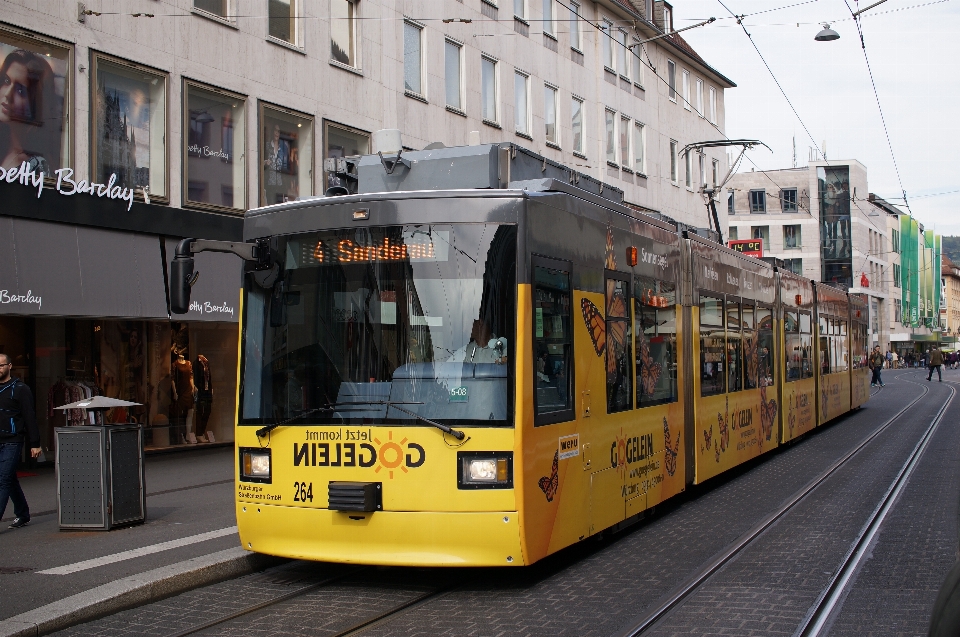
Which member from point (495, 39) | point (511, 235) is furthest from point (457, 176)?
point (495, 39)

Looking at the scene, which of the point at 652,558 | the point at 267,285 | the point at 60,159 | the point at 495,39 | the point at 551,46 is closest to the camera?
the point at 267,285

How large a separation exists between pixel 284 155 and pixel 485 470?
14.0 m

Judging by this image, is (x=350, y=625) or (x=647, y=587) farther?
(x=647, y=587)

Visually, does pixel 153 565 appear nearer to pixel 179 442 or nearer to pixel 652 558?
pixel 652 558

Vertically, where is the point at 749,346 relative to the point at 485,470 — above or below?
above

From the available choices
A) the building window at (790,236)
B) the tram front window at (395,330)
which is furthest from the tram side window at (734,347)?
the building window at (790,236)

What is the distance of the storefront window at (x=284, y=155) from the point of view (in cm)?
1936

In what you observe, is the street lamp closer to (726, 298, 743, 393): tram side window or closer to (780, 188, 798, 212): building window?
(726, 298, 743, 393): tram side window

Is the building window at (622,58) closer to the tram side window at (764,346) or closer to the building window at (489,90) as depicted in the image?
the building window at (489,90)

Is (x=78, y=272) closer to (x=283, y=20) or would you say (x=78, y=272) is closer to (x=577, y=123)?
(x=283, y=20)

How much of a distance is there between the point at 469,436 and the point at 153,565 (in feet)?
9.00

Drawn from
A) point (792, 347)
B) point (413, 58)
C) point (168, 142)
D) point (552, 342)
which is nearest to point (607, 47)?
point (413, 58)

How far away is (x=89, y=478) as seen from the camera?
9820 mm

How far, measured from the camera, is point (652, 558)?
846 centimetres
